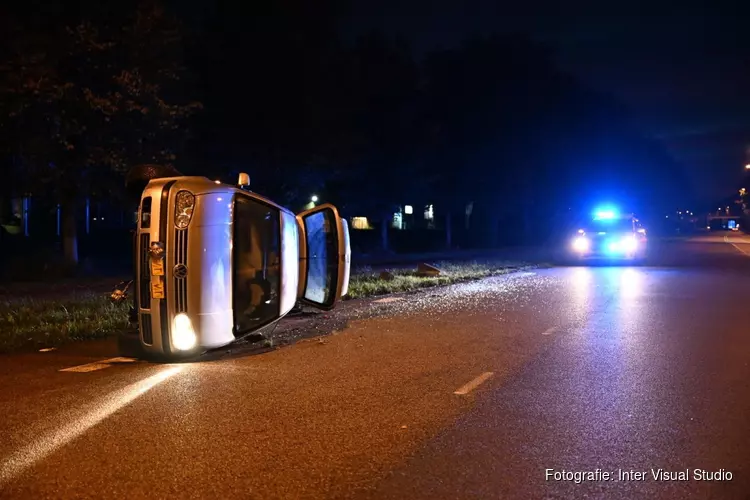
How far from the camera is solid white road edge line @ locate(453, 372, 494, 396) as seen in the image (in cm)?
691

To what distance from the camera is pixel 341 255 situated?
9898mm

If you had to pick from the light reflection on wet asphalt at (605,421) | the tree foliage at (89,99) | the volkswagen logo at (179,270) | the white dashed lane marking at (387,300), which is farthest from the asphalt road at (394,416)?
the tree foliage at (89,99)

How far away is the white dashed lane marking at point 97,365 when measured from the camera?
7996mm

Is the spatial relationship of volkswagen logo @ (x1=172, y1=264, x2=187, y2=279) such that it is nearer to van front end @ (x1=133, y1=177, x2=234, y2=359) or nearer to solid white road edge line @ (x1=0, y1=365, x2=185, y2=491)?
van front end @ (x1=133, y1=177, x2=234, y2=359)

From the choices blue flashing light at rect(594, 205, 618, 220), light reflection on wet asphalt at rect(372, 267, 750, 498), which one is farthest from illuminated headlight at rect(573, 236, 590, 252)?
light reflection on wet asphalt at rect(372, 267, 750, 498)

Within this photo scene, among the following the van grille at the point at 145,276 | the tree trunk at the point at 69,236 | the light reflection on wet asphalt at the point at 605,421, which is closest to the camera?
the light reflection on wet asphalt at the point at 605,421

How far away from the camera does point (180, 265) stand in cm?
739

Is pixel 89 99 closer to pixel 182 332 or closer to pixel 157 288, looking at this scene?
pixel 157 288

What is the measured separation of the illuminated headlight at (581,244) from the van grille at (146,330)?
20.0 metres

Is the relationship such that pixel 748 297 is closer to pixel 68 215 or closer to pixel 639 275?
pixel 639 275

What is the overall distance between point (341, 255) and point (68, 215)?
11840mm

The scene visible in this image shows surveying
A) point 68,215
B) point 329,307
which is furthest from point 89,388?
point 68,215

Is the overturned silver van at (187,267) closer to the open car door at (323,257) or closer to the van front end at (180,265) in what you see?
the van front end at (180,265)

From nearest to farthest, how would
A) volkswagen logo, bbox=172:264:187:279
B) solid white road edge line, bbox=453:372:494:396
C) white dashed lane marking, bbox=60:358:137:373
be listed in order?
1. solid white road edge line, bbox=453:372:494:396
2. volkswagen logo, bbox=172:264:187:279
3. white dashed lane marking, bbox=60:358:137:373
